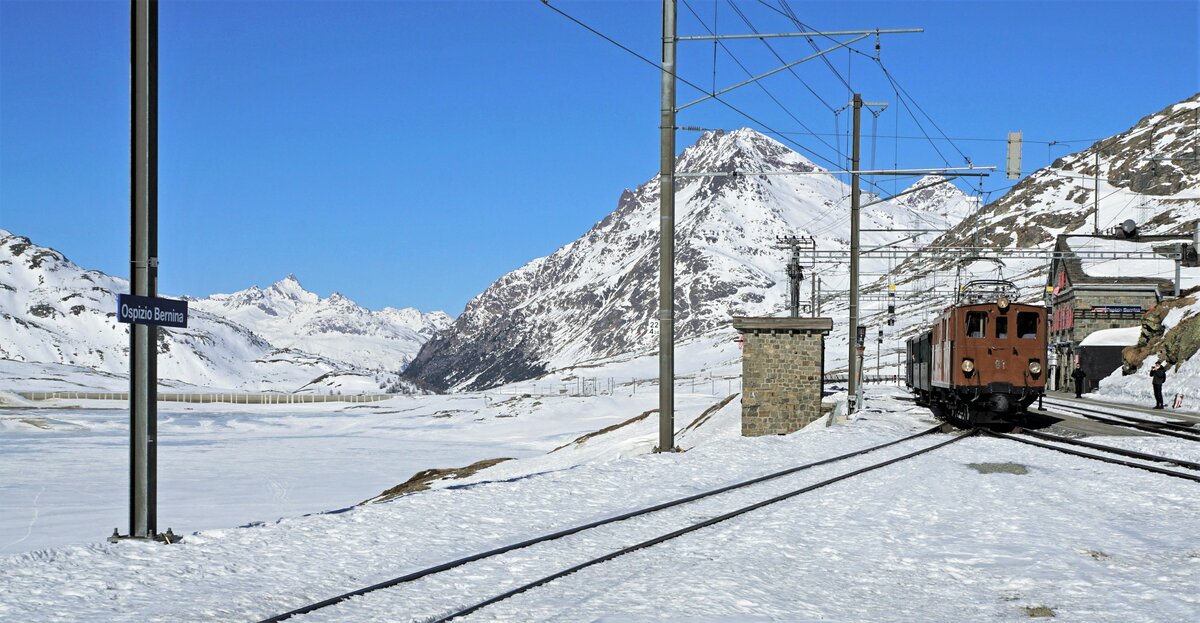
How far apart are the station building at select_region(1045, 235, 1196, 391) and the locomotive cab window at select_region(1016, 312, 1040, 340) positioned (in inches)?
1768

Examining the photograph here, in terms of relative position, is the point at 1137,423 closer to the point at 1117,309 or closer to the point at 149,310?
the point at 149,310

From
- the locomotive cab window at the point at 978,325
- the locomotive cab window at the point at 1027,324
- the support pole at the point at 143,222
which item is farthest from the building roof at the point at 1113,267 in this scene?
the support pole at the point at 143,222

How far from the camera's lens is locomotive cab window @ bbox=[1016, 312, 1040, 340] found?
101ft

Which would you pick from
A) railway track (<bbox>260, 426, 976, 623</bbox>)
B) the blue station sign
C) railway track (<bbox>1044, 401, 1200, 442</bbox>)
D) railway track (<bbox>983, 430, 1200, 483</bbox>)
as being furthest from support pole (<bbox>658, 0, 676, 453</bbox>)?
railway track (<bbox>1044, 401, 1200, 442</bbox>)

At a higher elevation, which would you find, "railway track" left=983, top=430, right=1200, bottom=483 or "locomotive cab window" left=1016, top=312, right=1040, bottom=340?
"locomotive cab window" left=1016, top=312, right=1040, bottom=340

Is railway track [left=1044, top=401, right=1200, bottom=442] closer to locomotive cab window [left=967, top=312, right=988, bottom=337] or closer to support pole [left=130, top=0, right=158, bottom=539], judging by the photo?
locomotive cab window [left=967, top=312, right=988, bottom=337]

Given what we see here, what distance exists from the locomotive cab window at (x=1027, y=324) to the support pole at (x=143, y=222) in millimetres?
24697

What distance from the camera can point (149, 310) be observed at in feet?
38.4

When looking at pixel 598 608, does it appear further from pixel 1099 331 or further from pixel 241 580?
pixel 1099 331

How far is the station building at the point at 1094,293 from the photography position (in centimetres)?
7962

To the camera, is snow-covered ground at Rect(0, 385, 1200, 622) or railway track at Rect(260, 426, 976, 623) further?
snow-covered ground at Rect(0, 385, 1200, 622)

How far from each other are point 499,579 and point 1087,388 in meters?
66.8

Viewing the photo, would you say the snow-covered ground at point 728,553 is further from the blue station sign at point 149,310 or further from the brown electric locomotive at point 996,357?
the brown electric locomotive at point 996,357

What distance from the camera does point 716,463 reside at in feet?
66.6
